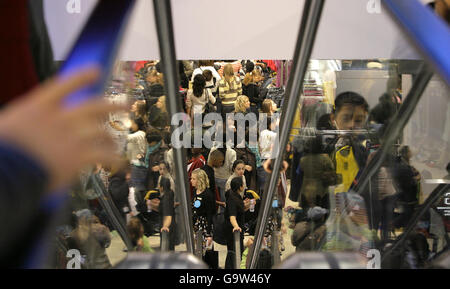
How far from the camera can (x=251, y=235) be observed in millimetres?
2459

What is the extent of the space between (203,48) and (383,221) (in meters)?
0.98

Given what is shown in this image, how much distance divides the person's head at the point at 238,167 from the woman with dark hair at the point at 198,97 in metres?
0.40

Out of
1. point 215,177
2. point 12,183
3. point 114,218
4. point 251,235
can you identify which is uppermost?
point 12,183

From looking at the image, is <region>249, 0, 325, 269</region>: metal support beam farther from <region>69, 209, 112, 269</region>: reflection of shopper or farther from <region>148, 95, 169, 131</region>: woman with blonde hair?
<region>69, 209, 112, 269</region>: reflection of shopper

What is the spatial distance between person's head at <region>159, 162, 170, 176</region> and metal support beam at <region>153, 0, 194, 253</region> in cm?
3

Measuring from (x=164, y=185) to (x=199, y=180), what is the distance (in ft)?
4.26

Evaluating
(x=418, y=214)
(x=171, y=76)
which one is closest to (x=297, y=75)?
(x=171, y=76)

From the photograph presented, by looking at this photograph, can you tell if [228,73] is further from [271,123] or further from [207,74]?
[271,123]

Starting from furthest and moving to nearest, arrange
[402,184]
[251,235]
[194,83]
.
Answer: [251,235] → [194,83] → [402,184]

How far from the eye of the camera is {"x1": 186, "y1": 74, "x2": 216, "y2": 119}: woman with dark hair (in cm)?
226

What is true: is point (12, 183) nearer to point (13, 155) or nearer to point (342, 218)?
point (13, 155)

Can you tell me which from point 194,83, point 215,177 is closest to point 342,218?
point 194,83

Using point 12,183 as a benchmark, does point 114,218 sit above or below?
below

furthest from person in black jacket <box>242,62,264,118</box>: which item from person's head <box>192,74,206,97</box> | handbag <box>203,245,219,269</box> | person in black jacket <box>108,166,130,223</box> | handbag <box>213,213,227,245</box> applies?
person in black jacket <box>108,166,130,223</box>
